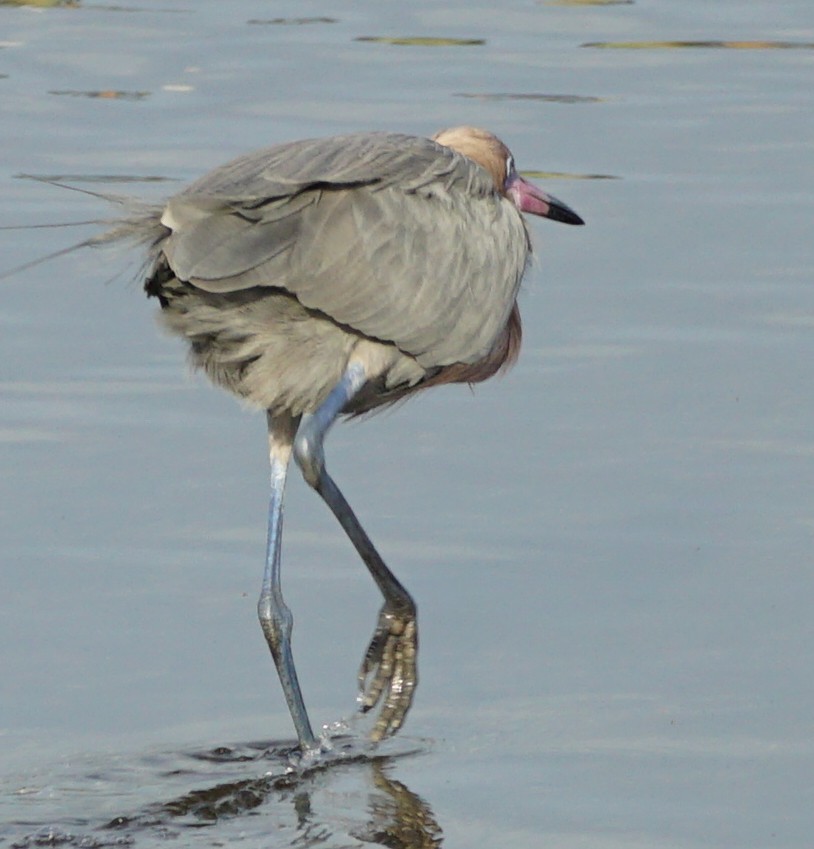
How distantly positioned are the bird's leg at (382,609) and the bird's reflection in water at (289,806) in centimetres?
21

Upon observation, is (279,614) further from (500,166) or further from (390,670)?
(500,166)

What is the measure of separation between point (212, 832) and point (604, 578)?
2.11m

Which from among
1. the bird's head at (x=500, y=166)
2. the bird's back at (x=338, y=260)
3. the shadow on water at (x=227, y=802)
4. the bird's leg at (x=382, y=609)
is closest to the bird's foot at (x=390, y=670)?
the bird's leg at (x=382, y=609)

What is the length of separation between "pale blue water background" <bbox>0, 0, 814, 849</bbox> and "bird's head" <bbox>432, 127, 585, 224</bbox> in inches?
36.8

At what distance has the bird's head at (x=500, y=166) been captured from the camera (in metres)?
8.56

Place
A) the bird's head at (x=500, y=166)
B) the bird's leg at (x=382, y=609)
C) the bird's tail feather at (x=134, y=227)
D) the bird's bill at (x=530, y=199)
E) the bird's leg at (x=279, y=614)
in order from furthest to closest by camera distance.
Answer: the bird's bill at (x=530, y=199) < the bird's head at (x=500, y=166) < the bird's tail feather at (x=134, y=227) < the bird's leg at (x=382, y=609) < the bird's leg at (x=279, y=614)

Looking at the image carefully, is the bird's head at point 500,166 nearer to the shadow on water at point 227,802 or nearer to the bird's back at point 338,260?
the bird's back at point 338,260

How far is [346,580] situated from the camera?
25.9ft

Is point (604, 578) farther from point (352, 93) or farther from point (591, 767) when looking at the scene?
point (352, 93)

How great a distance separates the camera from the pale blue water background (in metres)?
6.34

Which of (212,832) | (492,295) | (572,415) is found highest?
(492,295)

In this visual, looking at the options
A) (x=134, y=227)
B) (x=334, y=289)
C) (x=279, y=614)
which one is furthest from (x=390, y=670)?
(x=134, y=227)

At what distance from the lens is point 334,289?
712cm

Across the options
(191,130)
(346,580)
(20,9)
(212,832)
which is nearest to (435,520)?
(346,580)
